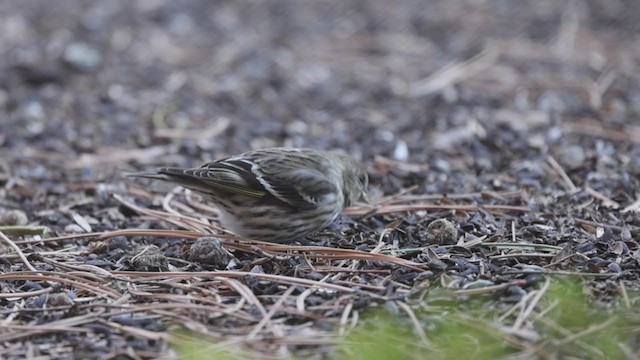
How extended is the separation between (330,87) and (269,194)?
355 centimetres

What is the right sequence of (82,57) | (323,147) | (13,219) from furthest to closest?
(82,57), (323,147), (13,219)

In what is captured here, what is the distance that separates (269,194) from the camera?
5098mm

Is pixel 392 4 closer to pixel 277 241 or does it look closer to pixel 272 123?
pixel 272 123

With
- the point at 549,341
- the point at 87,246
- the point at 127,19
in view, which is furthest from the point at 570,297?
the point at 127,19

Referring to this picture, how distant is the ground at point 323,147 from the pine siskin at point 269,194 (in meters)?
0.12

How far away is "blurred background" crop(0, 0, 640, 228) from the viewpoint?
22.1 feet

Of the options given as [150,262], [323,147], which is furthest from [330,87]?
[150,262]

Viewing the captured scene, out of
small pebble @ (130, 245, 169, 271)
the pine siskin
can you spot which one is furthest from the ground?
the pine siskin

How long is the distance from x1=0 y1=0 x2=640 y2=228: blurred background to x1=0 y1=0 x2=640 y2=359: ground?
3 centimetres

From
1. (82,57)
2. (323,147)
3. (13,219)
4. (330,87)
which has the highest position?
(82,57)

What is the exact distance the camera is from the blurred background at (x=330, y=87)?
265 inches

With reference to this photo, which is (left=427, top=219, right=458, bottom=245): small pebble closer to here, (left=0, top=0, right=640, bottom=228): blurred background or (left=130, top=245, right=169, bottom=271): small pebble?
(left=0, top=0, right=640, bottom=228): blurred background

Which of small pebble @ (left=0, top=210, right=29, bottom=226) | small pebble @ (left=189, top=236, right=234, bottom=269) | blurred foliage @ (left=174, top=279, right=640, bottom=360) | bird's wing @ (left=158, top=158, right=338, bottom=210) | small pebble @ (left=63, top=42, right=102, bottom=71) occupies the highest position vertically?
small pebble @ (left=63, top=42, right=102, bottom=71)

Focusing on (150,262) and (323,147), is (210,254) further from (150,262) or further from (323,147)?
(323,147)
